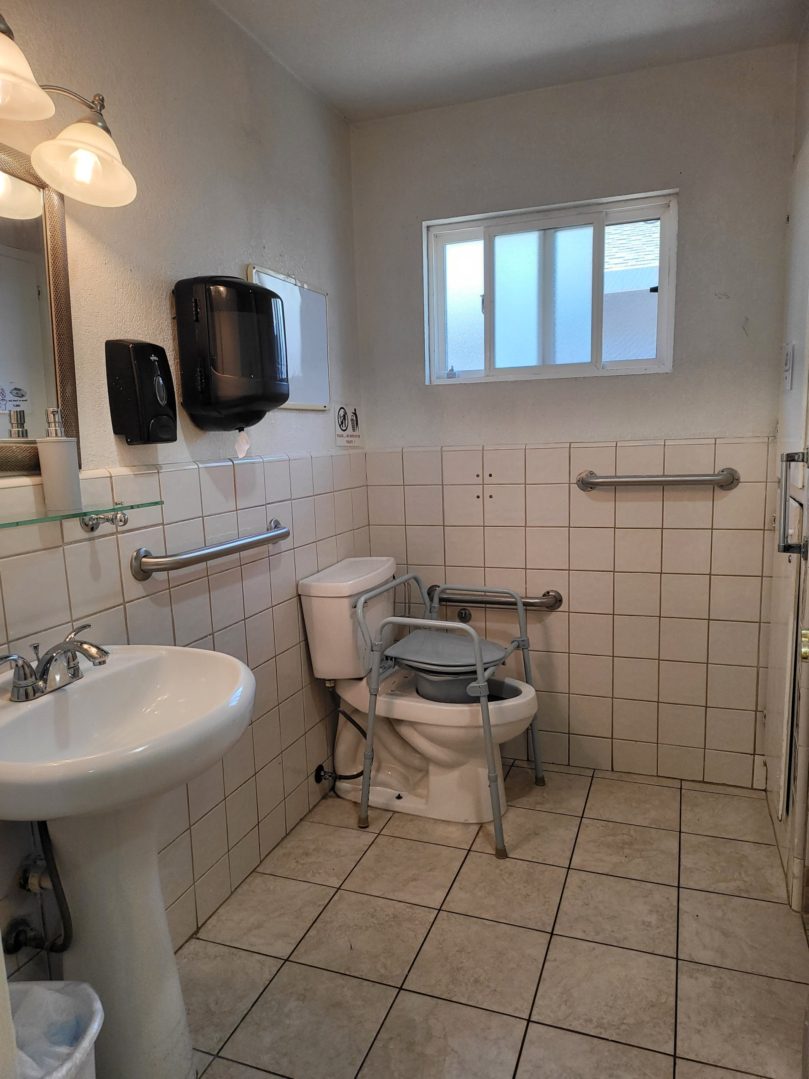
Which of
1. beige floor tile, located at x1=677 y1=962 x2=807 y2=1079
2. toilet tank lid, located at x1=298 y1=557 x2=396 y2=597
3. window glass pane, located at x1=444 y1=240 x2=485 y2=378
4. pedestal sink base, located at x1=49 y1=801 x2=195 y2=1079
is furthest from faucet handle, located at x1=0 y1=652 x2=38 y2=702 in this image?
window glass pane, located at x1=444 y1=240 x2=485 y2=378

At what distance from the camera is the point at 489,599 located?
2574 millimetres

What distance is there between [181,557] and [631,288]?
1756 millimetres

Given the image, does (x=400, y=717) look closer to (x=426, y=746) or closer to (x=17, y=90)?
(x=426, y=746)

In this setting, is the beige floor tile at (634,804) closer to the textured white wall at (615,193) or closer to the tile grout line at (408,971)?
the tile grout line at (408,971)

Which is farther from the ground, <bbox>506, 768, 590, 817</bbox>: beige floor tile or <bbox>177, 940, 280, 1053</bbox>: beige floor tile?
<bbox>506, 768, 590, 817</bbox>: beige floor tile

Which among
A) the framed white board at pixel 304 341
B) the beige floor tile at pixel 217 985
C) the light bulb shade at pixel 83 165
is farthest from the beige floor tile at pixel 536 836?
the light bulb shade at pixel 83 165

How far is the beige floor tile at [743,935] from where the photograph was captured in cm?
165

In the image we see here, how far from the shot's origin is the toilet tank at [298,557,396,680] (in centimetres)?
221

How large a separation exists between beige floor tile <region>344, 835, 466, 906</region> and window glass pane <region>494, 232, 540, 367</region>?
1.66 m

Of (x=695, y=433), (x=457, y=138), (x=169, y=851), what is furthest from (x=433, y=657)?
(x=457, y=138)

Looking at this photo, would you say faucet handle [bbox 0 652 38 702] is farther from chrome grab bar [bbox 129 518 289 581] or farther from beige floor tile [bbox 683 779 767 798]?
beige floor tile [bbox 683 779 767 798]


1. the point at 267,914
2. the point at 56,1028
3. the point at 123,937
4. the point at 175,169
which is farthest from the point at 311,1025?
the point at 175,169

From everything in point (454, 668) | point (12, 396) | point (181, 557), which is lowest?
point (454, 668)

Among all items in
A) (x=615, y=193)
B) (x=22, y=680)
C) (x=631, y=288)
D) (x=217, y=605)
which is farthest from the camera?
(x=631, y=288)
